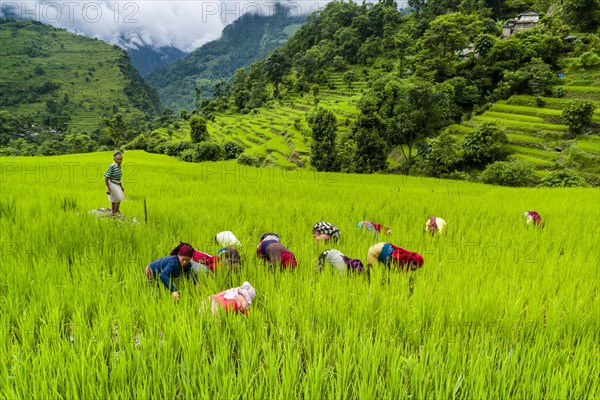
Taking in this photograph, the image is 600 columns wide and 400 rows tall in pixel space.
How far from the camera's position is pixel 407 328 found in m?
1.68

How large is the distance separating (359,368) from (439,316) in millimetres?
690

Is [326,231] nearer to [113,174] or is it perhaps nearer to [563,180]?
[113,174]

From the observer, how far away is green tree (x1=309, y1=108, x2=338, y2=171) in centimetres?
2766

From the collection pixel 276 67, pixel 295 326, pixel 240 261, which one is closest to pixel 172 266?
pixel 240 261

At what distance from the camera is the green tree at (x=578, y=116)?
21906 mm

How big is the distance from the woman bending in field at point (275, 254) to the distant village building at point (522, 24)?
53.5 metres

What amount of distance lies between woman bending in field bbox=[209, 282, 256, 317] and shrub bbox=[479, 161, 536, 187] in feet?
72.4

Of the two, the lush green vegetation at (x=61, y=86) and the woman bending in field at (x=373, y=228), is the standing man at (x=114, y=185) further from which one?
the lush green vegetation at (x=61, y=86)

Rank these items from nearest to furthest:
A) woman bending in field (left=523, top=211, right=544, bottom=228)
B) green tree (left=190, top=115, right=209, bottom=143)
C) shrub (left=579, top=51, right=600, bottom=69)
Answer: woman bending in field (left=523, top=211, right=544, bottom=228), shrub (left=579, top=51, right=600, bottom=69), green tree (left=190, top=115, right=209, bottom=143)

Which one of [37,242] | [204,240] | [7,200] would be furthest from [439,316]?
[7,200]

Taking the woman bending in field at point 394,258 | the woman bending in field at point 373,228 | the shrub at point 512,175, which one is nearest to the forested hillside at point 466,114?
the shrub at point 512,175

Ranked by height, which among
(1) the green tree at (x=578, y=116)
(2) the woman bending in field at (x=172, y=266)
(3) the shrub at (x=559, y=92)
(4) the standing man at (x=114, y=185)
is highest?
(3) the shrub at (x=559, y=92)

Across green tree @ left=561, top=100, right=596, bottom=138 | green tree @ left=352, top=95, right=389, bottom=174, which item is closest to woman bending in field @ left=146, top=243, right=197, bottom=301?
green tree @ left=352, top=95, right=389, bottom=174

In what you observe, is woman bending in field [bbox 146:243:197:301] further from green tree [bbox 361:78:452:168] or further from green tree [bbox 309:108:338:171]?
green tree [bbox 309:108:338:171]
